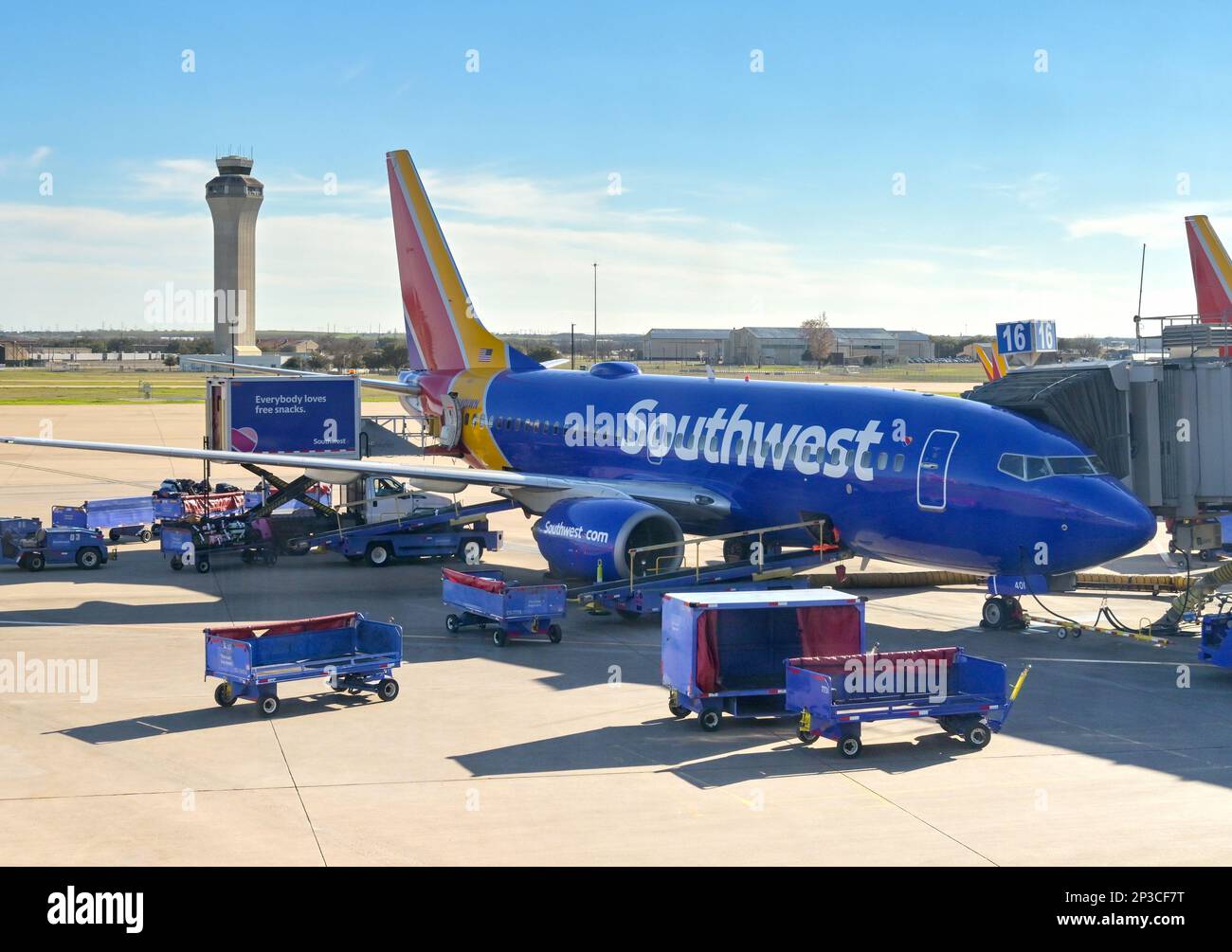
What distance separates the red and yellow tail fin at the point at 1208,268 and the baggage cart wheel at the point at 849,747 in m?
29.9

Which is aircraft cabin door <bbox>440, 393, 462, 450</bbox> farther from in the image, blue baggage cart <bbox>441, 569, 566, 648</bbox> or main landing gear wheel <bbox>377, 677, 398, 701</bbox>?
main landing gear wheel <bbox>377, 677, 398, 701</bbox>

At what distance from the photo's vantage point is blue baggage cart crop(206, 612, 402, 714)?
19.6 metres

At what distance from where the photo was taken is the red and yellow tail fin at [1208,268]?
4206 cm

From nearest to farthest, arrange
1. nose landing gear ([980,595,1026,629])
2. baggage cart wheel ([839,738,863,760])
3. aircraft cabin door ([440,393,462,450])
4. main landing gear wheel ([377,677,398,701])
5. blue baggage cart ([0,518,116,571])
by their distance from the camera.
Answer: baggage cart wheel ([839,738,863,760])
main landing gear wheel ([377,677,398,701])
nose landing gear ([980,595,1026,629])
blue baggage cart ([0,518,116,571])
aircraft cabin door ([440,393,462,450])

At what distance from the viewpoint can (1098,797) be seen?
15.5 meters

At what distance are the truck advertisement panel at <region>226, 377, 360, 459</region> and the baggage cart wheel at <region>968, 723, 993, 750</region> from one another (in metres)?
20.8

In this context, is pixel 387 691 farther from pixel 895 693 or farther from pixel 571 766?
pixel 895 693

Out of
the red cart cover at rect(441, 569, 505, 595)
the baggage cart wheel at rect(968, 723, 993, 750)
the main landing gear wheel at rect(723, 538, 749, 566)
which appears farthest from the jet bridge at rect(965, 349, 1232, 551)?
the red cart cover at rect(441, 569, 505, 595)

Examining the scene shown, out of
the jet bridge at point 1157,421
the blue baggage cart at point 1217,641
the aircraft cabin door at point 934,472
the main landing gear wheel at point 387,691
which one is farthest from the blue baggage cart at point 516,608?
the blue baggage cart at point 1217,641

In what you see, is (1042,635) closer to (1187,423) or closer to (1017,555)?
(1017,555)

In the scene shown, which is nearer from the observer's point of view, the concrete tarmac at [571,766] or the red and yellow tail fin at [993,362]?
the concrete tarmac at [571,766]

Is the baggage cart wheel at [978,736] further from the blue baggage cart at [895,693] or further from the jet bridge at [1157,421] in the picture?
the jet bridge at [1157,421]
